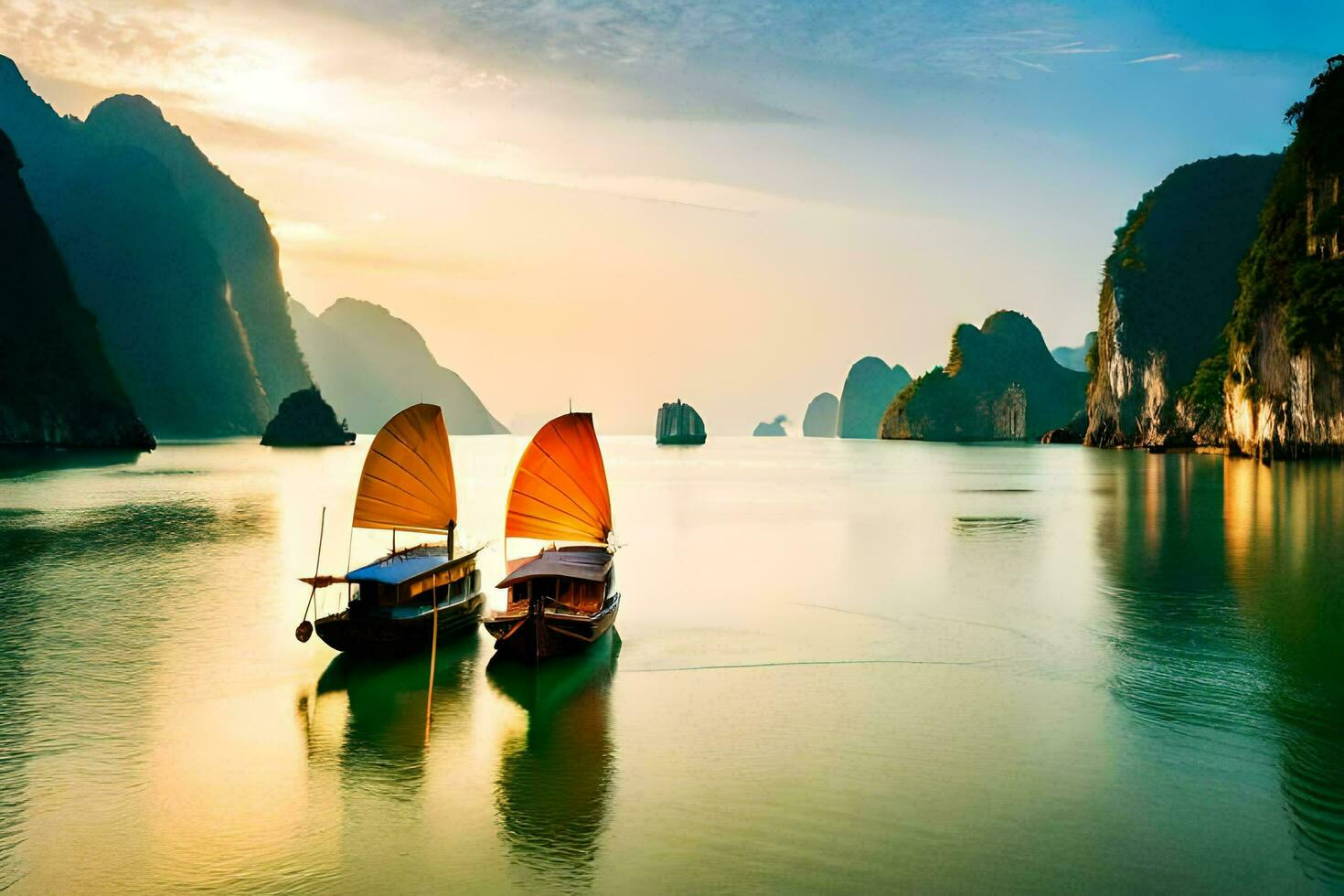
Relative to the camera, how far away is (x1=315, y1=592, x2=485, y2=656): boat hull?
20.4 meters

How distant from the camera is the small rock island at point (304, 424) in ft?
561

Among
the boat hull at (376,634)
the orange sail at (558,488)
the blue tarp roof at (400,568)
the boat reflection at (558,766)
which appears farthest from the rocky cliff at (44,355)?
the boat reflection at (558,766)

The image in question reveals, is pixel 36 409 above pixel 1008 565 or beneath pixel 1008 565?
above

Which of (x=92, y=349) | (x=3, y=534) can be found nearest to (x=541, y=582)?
(x=3, y=534)

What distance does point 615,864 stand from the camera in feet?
37.9

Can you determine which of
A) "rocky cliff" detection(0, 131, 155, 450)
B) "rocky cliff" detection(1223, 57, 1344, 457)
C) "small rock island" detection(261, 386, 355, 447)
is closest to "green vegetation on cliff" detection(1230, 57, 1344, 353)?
"rocky cliff" detection(1223, 57, 1344, 457)

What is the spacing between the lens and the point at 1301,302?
7806cm

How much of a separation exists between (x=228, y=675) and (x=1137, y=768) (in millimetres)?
17580

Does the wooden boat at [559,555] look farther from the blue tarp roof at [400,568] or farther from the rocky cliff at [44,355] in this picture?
the rocky cliff at [44,355]

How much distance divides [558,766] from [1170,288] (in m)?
157

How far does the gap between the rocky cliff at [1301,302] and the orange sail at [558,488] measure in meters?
74.5

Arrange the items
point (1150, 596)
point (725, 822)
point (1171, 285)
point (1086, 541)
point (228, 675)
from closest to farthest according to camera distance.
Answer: point (725, 822) → point (228, 675) → point (1150, 596) → point (1086, 541) → point (1171, 285)

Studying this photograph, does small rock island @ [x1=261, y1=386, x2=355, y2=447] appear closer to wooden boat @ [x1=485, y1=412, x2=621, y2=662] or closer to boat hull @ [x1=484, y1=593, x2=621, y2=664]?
wooden boat @ [x1=485, y1=412, x2=621, y2=662]

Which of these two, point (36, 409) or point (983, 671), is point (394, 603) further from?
point (36, 409)
